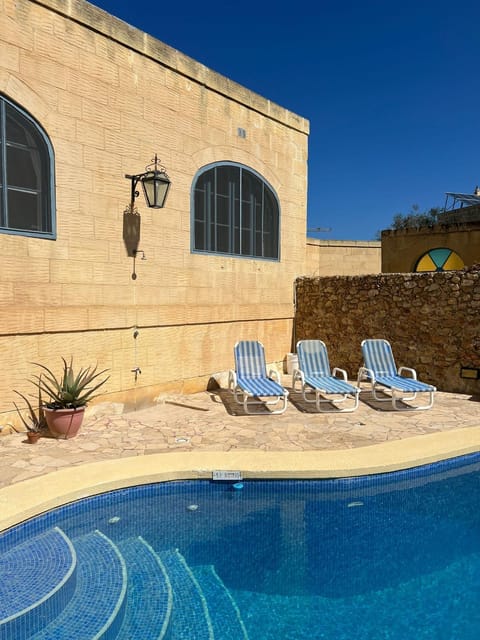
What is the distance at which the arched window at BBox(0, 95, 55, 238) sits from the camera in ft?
20.9

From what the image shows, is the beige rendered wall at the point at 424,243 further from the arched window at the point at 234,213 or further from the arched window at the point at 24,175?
the arched window at the point at 24,175

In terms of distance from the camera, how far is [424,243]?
1708cm

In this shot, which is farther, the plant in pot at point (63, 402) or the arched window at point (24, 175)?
the plant in pot at point (63, 402)

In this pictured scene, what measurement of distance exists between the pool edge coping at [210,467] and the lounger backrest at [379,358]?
9.52 feet

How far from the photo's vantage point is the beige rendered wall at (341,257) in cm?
1949

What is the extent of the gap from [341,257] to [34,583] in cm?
1833

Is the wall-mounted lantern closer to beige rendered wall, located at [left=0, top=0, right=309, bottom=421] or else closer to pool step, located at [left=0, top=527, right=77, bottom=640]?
beige rendered wall, located at [left=0, top=0, right=309, bottom=421]

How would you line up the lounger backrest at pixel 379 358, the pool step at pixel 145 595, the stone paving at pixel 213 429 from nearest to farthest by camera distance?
the pool step at pixel 145 595
the stone paving at pixel 213 429
the lounger backrest at pixel 379 358

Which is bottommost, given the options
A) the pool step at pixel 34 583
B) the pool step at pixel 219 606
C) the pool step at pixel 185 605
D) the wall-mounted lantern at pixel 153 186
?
the pool step at pixel 219 606

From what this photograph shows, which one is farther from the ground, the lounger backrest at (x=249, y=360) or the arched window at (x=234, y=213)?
the arched window at (x=234, y=213)

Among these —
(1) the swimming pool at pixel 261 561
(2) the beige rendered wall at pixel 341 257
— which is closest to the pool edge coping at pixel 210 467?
(1) the swimming pool at pixel 261 561

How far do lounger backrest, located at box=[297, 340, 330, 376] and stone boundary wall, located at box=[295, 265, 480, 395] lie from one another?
6.12 ft

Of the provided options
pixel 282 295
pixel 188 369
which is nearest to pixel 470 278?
pixel 282 295

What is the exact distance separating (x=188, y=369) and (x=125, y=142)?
→ 4.37 meters
